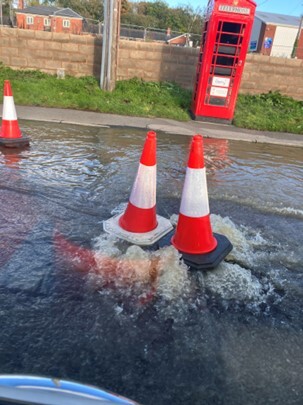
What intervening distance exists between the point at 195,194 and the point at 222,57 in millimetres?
7382

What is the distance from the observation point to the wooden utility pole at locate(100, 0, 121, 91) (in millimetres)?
9570

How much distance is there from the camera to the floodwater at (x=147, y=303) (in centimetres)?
181

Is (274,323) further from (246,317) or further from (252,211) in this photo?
(252,211)

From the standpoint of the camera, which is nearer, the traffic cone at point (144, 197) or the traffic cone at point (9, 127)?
the traffic cone at point (144, 197)

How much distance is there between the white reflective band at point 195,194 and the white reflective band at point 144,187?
0.33 metres

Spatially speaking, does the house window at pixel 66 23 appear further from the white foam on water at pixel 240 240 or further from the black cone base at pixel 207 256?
the black cone base at pixel 207 256

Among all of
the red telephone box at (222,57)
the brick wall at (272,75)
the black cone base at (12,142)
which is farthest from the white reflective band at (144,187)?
the brick wall at (272,75)

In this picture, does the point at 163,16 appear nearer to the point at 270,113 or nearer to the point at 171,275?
the point at 270,113

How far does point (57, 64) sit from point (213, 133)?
586 centimetres

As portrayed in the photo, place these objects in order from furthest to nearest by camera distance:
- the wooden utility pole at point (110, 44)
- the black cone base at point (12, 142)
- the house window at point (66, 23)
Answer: the house window at point (66, 23), the wooden utility pole at point (110, 44), the black cone base at point (12, 142)

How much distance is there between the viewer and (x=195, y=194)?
2799 millimetres

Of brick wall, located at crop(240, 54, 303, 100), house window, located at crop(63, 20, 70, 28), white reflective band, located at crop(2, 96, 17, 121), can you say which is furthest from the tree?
white reflective band, located at crop(2, 96, 17, 121)

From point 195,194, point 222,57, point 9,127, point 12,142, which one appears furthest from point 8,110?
point 222,57

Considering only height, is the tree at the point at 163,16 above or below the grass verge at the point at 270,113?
above
